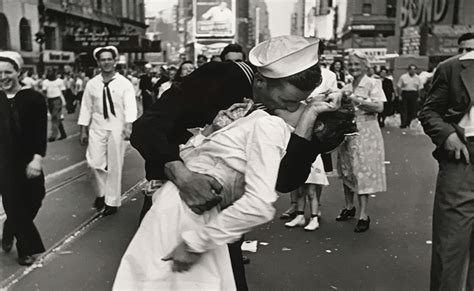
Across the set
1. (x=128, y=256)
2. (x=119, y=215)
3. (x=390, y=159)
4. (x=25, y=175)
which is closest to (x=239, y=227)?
(x=128, y=256)

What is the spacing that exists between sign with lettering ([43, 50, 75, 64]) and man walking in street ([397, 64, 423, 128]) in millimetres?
22681

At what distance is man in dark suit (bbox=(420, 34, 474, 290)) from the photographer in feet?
11.5

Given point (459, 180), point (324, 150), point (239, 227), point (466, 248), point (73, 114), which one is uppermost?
point (324, 150)

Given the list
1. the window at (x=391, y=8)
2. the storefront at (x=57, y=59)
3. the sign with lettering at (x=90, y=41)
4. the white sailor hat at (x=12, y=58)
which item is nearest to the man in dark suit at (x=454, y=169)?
the white sailor hat at (x=12, y=58)

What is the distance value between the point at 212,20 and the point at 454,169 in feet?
309

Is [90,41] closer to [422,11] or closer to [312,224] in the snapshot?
[422,11]

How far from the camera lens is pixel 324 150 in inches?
88.7

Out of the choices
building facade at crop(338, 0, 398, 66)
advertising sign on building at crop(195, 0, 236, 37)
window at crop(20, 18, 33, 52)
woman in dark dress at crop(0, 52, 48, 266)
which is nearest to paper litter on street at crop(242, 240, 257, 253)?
woman in dark dress at crop(0, 52, 48, 266)

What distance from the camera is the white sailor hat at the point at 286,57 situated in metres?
1.97

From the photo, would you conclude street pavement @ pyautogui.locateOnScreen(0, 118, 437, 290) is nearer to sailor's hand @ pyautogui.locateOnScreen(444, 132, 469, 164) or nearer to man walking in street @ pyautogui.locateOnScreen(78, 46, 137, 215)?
man walking in street @ pyautogui.locateOnScreen(78, 46, 137, 215)

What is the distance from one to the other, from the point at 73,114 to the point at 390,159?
16582mm

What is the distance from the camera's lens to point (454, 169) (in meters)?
3.57

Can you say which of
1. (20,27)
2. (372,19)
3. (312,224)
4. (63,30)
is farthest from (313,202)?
(372,19)

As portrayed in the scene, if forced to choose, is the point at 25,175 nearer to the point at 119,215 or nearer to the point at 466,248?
the point at 119,215
